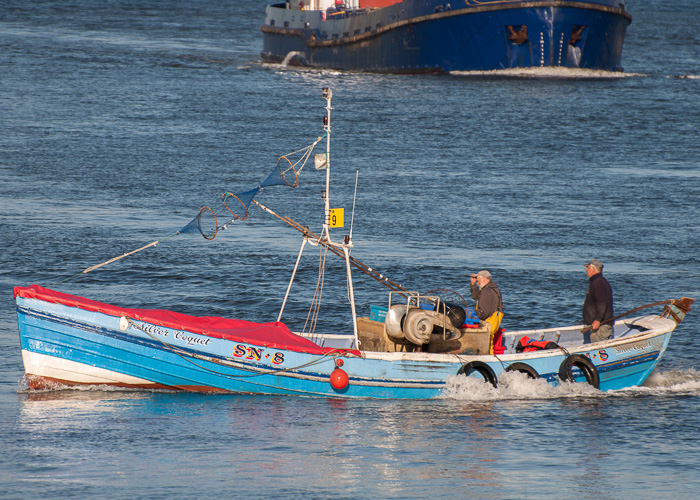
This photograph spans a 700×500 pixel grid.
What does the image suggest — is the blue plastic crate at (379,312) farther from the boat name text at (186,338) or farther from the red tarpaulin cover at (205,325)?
the boat name text at (186,338)

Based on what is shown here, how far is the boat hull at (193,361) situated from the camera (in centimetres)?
1620

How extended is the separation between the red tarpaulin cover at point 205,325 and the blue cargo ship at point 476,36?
1975 inches

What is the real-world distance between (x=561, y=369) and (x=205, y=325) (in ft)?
19.3

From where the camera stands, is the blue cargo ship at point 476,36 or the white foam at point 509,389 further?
the blue cargo ship at point 476,36

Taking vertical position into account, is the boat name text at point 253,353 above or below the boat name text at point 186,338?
below

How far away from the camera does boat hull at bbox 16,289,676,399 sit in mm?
16203

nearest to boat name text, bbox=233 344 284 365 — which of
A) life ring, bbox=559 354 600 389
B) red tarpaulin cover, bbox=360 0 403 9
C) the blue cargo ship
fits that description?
life ring, bbox=559 354 600 389

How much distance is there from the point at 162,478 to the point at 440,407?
489 cm

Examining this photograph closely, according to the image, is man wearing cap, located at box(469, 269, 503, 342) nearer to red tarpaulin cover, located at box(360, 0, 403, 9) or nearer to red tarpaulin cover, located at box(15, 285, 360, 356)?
red tarpaulin cover, located at box(15, 285, 360, 356)

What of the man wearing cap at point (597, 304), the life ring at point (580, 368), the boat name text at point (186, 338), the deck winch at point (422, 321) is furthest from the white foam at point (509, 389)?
the boat name text at point (186, 338)

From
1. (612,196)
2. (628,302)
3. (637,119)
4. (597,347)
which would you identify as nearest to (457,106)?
(637,119)

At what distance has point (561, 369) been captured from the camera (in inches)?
667

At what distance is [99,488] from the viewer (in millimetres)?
13016

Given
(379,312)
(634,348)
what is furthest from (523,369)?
(379,312)
